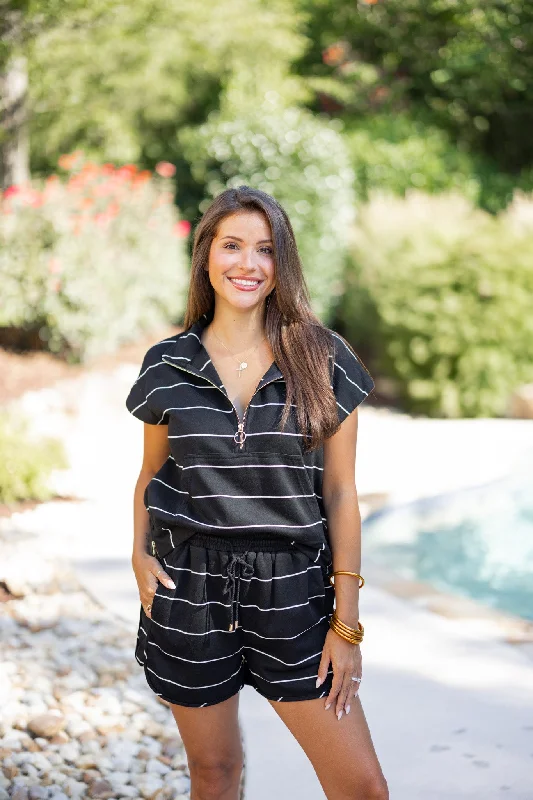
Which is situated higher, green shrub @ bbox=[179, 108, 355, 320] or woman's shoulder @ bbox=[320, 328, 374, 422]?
green shrub @ bbox=[179, 108, 355, 320]

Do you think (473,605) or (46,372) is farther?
(46,372)

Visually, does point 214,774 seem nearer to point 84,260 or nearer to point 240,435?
point 240,435

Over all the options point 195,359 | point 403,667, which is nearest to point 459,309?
point 403,667

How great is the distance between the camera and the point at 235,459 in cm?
174

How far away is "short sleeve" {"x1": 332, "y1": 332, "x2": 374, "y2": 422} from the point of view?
1.78m

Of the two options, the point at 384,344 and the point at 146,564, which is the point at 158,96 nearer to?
the point at 384,344

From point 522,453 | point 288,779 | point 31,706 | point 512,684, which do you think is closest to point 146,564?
point 288,779

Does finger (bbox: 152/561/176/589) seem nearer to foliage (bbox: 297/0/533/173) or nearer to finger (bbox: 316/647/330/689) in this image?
finger (bbox: 316/647/330/689)

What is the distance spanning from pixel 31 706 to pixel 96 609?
81 cm

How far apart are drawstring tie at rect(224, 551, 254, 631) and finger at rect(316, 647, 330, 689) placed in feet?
0.60

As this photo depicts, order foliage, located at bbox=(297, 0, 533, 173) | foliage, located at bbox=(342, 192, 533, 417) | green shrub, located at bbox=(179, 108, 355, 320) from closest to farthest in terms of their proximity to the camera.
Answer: foliage, located at bbox=(342, 192, 533, 417) → green shrub, located at bbox=(179, 108, 355, 320) → foliage, located at bbox=(297, 0, 533, 173)

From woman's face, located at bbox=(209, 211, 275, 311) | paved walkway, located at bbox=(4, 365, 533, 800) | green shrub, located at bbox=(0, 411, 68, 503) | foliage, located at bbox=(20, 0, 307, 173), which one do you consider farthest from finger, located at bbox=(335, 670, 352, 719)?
foliage, located at bbox=(20, 0, 307, 173)

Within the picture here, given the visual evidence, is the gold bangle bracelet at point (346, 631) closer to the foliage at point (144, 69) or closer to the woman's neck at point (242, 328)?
the woman's neck at point (242, 328)

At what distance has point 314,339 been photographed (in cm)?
183
